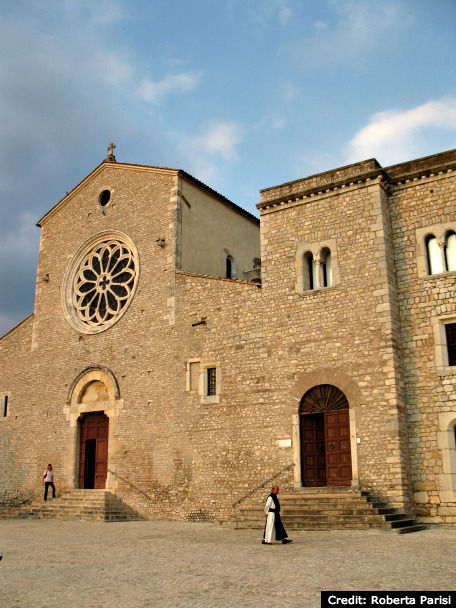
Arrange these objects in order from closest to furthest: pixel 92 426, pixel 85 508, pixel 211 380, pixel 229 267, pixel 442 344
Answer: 1. pixel 442 344
2. pixel 211 380
3. pixel 85 508
4. pixel 92 426
5. pixel 229 267

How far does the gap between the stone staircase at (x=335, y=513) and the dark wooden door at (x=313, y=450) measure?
66 centimetres

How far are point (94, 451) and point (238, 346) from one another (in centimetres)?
762

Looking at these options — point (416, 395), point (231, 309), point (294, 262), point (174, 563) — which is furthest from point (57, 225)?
point (174, 563)

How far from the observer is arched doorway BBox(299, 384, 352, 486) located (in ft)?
56.2

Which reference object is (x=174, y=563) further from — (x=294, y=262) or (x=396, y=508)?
(x=294, y=262)

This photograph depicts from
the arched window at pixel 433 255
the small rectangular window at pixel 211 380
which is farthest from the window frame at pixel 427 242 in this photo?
the small rectangular window at pixel 211 380

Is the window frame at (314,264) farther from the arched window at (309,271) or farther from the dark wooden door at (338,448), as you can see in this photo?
the dark wooden door at (338,448)

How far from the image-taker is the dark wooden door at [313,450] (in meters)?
17.5

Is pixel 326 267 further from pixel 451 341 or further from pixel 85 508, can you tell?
pixel 85 508

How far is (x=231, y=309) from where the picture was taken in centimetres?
2036

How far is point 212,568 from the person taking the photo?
955 centimetres

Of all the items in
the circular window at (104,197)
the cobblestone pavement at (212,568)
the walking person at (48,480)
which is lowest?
the cobblestone pavement at (212,568)

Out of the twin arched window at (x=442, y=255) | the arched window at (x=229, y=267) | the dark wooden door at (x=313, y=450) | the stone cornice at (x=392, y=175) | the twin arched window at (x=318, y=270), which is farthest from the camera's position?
the arched window at (x=229, y=267)

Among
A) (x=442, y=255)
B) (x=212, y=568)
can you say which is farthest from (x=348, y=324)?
(x=212, y=568)
